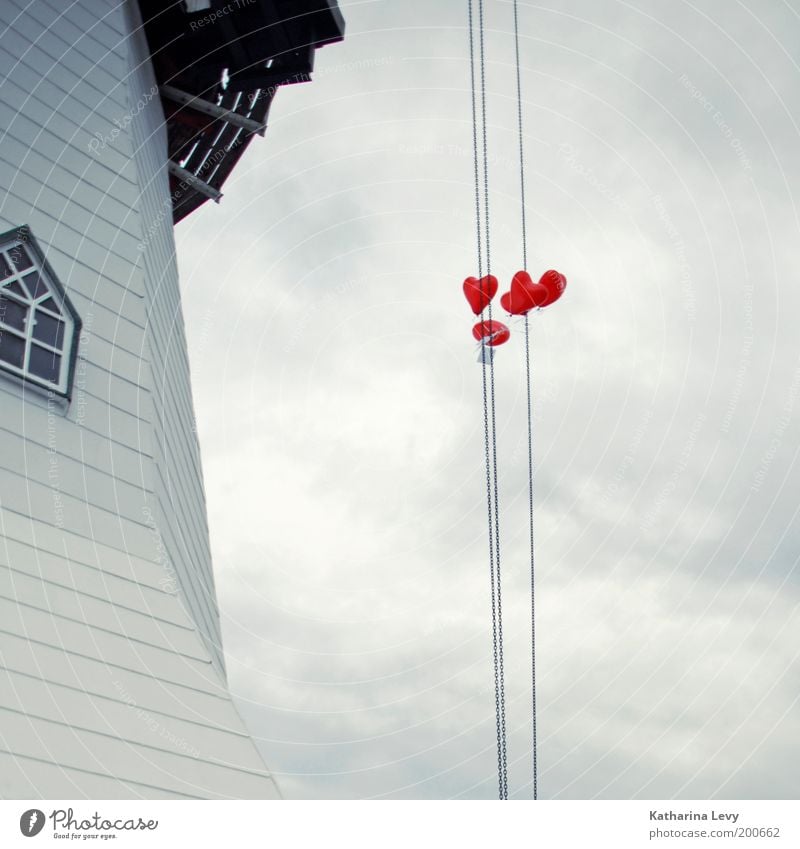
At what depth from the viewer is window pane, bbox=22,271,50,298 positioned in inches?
366

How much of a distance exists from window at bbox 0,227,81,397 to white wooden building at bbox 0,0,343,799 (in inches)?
0.8

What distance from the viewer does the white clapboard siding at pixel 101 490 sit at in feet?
22.8

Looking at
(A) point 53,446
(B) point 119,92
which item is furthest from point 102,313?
(B) point 119,92
